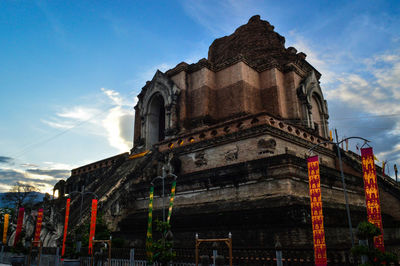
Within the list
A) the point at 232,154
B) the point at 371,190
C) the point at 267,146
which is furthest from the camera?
the point at 232,154

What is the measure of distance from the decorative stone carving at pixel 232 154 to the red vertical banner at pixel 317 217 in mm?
6181

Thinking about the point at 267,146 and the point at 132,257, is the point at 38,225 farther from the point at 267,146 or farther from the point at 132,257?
the point at 267,146

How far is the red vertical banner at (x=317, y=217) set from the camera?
8445 millimetres

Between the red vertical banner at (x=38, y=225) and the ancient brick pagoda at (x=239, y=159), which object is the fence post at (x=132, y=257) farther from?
the red vertical banner at (x=38, y=225)

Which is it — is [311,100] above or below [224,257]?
above

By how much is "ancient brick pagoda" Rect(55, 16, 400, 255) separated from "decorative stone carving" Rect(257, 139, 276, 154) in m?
0.05

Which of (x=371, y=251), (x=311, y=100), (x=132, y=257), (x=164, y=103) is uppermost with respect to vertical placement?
(x=164, y=103)

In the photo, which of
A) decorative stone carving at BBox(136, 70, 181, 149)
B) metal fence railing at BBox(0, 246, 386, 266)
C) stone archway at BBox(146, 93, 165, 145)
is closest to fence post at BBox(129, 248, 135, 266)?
metal fence railing at BBox(0, 246, 386, 266)

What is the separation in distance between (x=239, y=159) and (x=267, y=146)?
1803 millimetres

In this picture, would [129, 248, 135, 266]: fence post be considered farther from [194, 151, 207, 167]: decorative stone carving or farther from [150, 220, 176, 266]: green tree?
[194, 151, 207, 167]: decorative stone carving

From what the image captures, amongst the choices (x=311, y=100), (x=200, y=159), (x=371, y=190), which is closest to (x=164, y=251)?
(x=371, y=190)

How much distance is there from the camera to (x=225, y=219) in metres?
12.9

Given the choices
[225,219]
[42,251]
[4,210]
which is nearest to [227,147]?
[225,219]

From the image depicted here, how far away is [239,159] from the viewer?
54.1 feet
